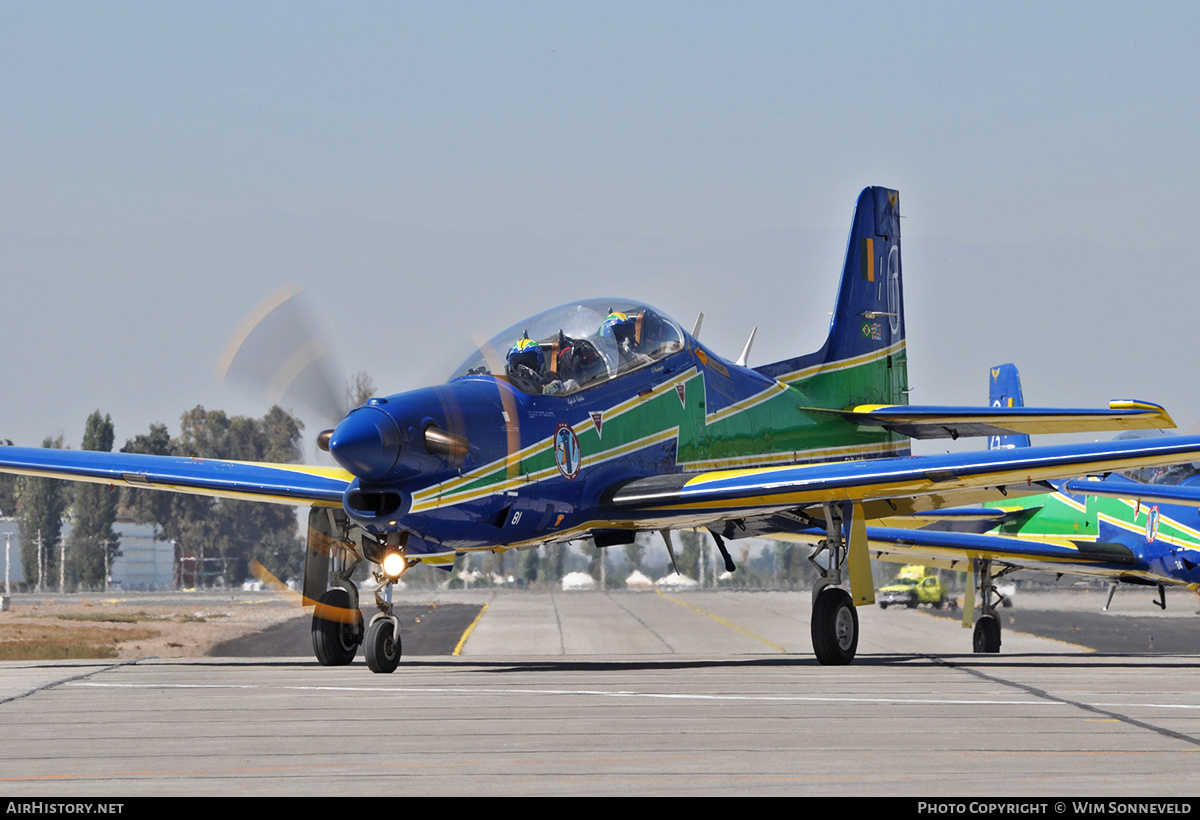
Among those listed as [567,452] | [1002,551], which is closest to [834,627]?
[567,452]

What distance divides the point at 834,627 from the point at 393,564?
5.18 m

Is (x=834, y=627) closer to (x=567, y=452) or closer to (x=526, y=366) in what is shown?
→ (x=567, y=452)

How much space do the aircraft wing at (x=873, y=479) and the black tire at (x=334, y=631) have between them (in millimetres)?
3288

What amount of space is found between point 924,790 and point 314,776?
296 cm

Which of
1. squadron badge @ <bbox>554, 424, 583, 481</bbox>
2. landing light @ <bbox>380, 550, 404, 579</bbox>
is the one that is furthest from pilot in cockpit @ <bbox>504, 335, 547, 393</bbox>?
landing light @ <bbox>380, 550, 404, 579</bbox>

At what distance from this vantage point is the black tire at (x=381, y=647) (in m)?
13.6

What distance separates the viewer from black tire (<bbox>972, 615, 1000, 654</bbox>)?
24750mm

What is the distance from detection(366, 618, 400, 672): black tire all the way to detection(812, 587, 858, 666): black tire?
15.8 ft

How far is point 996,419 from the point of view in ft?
58.9

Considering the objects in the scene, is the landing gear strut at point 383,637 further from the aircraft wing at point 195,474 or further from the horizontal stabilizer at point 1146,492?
the horizontal stabilizer at point 1146,492

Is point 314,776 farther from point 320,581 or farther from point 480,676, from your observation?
point 320,581

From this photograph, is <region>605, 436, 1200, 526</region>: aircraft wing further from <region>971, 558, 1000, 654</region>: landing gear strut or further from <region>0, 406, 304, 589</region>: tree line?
<region>0, 406, 304, 589</region>: tree line

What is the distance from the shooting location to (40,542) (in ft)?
413

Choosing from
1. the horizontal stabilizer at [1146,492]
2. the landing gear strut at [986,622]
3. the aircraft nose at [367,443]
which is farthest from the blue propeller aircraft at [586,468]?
the landing gear strut at [986,622]
